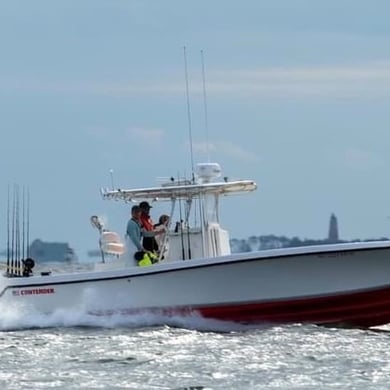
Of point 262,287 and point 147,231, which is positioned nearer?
point 262,287

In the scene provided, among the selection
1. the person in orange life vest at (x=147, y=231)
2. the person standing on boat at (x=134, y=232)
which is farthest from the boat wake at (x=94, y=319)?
the person in orange life vest at (x=147, y=231)

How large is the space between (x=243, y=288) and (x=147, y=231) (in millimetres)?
2166

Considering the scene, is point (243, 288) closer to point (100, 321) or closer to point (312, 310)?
point (312, 310)

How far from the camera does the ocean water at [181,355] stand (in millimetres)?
17172

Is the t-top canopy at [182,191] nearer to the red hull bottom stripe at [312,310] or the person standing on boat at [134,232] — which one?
the person standing on boat at [134,232]

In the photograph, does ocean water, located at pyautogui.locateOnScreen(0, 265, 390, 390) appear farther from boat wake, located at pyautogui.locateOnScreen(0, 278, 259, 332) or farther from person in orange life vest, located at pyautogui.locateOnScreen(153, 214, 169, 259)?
person in orange life vest, located at pyautogui.locateOnScreen(153, 214, 169, 259)

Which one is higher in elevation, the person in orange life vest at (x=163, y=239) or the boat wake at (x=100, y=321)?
the person in orange life vest at (x=163, y=239)

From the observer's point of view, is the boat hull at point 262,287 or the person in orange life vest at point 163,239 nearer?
the boat hull at point 262,287

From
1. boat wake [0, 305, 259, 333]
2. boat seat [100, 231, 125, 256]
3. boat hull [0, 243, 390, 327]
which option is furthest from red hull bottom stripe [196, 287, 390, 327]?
boat seat [100, 231, 125, 256]

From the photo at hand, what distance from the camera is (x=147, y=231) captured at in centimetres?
2328

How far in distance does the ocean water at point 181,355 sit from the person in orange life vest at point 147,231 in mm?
1376

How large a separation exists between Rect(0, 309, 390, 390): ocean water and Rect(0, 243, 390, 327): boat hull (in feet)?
0.79

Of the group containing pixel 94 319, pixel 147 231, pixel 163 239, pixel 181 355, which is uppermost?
pixel 147 231

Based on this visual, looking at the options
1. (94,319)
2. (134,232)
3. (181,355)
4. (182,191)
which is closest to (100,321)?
(94,319)
